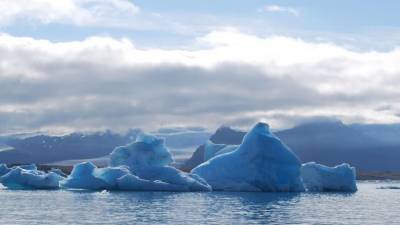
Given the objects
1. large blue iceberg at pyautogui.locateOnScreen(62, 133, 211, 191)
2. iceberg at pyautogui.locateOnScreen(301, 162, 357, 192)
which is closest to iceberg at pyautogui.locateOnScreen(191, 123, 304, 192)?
large blue iceberg at pyautogui.locateOnScreen(62, 133, 211, 191)

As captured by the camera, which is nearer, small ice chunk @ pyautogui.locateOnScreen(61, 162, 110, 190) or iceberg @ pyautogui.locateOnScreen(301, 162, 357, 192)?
small ice chunk @ pyautogui.locateOnScreen(61, 162, 110, 190)

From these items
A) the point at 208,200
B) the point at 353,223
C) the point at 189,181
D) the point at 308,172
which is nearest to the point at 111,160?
the point at 189,181

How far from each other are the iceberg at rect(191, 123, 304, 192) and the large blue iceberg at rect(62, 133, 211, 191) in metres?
1.59

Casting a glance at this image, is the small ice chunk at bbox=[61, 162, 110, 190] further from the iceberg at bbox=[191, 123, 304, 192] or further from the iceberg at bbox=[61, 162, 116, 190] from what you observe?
the iceberg at bbox=[191, 123, 304, 192]

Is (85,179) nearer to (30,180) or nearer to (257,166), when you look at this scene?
(30,180)

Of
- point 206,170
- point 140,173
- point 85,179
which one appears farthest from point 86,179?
point 206,170

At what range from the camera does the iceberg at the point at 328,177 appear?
197ft

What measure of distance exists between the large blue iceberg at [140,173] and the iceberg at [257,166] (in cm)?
159

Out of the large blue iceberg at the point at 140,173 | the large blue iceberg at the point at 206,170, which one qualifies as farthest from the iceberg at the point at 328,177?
the large blue iceberg at the point at 140,173

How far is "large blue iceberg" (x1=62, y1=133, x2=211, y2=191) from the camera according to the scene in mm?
53250

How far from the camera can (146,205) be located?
41938mm

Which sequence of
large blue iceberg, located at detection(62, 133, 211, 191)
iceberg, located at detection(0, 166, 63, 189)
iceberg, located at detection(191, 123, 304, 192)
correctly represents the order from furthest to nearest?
1. iceberg, located at detection(0, 166, 63, 189)
2. large blue iceberg, located at detection(62, 133, 211, 191)
3. iceberg, located at detection(191, 123, 304, 192)

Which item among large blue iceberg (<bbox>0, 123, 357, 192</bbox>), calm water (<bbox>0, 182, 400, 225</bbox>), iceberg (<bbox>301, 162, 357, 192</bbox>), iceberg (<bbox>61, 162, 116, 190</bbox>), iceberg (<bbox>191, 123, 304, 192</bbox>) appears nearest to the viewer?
calm water (<bbox>0, 182, 400, 225</bbox>)

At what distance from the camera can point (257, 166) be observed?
5231 centimetres
